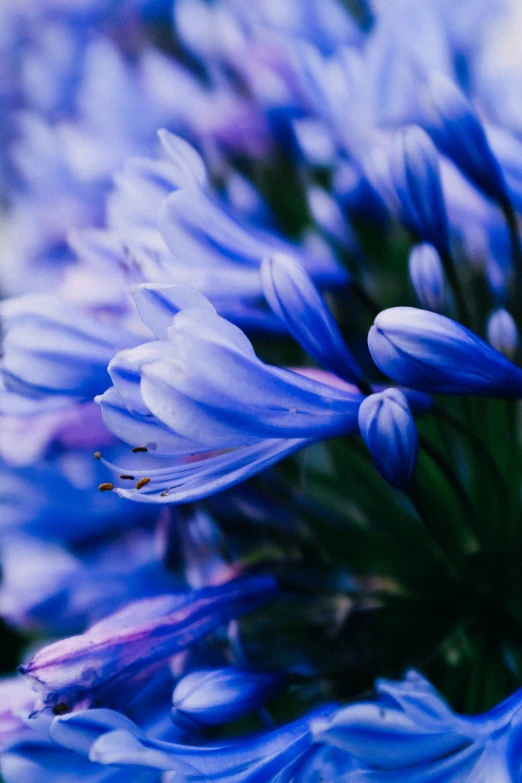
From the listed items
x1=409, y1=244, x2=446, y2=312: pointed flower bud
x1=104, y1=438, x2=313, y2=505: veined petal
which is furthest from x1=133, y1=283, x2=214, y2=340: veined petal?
x1=409, y1=244, x2=446, y2=312: pointed flower bud

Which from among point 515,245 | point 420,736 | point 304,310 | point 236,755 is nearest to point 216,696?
point 236,755

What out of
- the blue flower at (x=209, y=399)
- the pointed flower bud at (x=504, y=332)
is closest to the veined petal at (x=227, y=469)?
the blue flower at (x=209, y=399)

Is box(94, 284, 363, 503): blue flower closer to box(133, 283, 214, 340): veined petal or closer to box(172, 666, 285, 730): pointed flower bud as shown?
box(133, 283, 214, 340): veined petal

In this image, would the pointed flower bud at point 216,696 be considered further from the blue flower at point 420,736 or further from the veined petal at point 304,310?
the veined petal at point 304,310

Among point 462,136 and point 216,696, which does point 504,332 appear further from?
point 216,696

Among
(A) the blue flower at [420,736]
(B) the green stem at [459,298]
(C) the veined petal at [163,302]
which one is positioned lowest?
(A) the blue flower at [420,736]

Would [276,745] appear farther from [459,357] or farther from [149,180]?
[149,180]

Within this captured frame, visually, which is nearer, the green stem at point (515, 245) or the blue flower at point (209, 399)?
the blue flower at point (209, 399)
